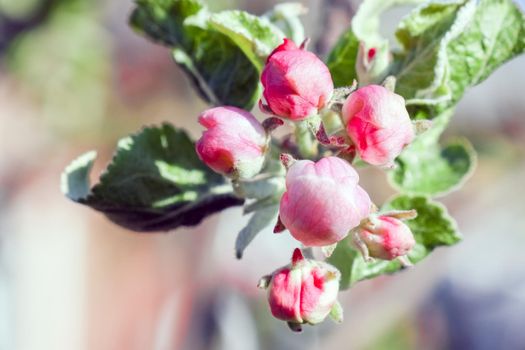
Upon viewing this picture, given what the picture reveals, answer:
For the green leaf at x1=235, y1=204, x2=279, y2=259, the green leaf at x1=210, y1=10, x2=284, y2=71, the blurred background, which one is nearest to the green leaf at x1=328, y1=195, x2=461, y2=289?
the green leaf at x1=235, y1=204, x2=279, y2=259

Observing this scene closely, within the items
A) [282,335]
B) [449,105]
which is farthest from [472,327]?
[449,105]

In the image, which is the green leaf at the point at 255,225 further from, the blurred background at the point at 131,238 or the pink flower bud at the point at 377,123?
the blurred background at the point at 131,238

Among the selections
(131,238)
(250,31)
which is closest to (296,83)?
(250,31)

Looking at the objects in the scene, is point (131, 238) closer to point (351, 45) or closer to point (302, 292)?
point (351, 45)

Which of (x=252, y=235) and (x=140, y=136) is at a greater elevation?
(x=140, y=136)

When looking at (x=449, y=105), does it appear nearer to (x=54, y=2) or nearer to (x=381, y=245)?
(x=381, y=245)

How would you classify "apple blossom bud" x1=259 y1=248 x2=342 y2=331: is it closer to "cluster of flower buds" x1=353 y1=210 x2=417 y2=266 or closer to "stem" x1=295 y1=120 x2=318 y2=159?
"cluster of flower buds" x1=353 y1=210 x2=417 y2=266

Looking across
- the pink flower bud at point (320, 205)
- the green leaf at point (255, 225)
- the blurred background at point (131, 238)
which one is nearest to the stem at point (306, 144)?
the green leaf at point (255, 225)
